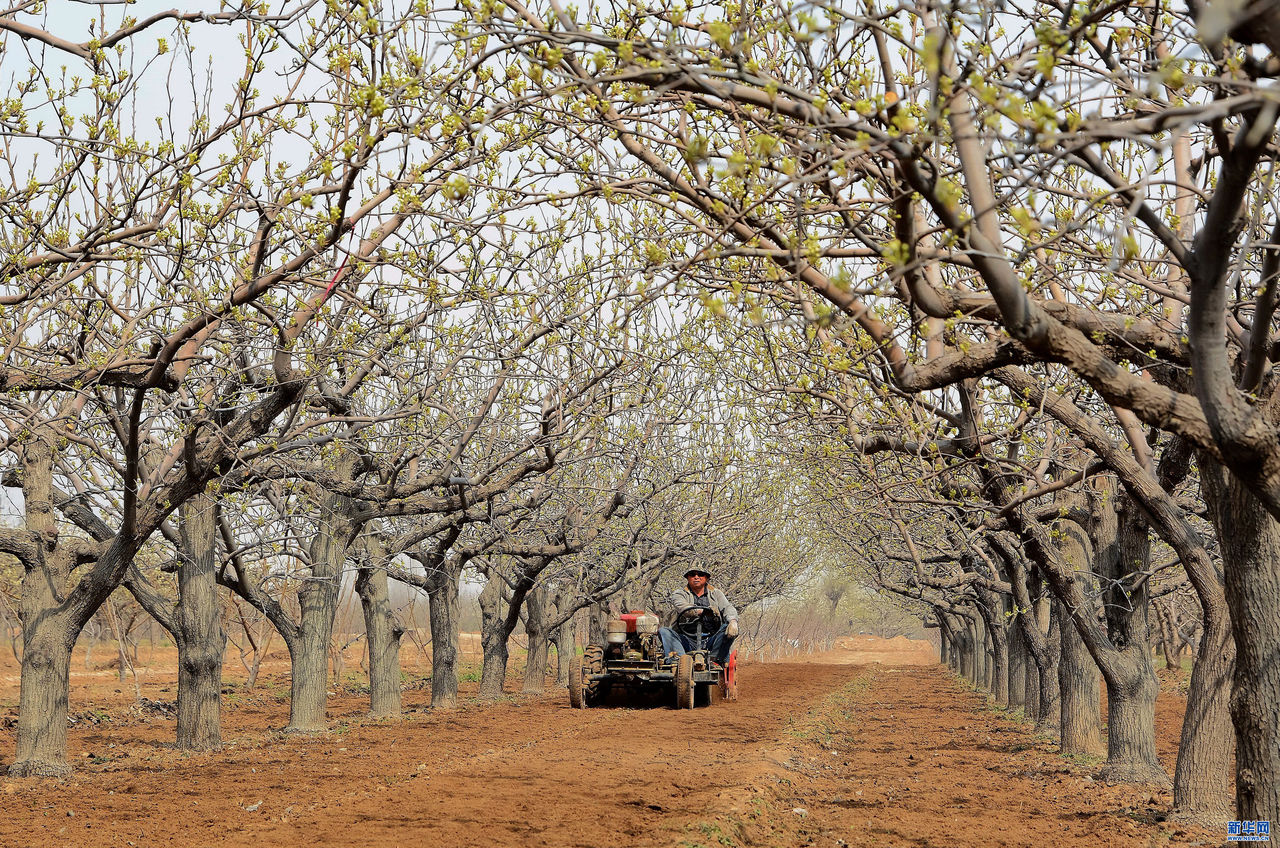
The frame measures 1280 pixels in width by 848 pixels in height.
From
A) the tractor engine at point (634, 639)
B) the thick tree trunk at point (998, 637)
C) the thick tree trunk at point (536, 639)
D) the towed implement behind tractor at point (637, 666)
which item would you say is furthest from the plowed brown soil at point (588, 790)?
the thick tree trunk at point (536, 639)

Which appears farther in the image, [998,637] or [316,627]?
[998,637]

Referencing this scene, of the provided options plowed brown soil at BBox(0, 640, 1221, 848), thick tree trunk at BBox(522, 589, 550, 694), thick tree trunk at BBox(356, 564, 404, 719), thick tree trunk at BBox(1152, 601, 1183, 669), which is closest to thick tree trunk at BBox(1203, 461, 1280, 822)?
plowed brown soil at BBox(0, 640, 1221, 848)

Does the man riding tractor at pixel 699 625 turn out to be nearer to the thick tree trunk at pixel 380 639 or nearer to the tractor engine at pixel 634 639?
the tractor engine at pixel 634 639

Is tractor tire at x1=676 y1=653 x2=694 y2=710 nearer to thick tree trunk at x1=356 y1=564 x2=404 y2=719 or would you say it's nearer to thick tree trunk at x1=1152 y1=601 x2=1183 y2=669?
thick tree trunk at x1=356 y1=564 x2=404 y2=719

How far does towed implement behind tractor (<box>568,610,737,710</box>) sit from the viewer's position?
2116cm

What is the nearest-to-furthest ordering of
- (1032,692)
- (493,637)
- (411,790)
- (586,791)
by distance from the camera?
1. (411,790)
2. (586,791)
3. (1032,692)
4. (493,637)

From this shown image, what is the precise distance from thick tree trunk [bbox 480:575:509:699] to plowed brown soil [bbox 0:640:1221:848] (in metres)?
6.14

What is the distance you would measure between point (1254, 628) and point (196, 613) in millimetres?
12210

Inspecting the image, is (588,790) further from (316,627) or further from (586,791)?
(316,627)

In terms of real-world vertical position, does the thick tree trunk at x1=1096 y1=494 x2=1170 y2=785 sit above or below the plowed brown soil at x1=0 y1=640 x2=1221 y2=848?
above

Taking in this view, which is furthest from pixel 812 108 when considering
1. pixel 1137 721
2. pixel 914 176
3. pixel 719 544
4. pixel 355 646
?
pixel 355 646

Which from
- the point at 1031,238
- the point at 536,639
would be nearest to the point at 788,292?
the point at 1031,238

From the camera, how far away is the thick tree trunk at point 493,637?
2603cm

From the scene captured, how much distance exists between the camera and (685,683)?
20.0m
